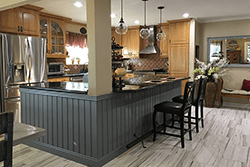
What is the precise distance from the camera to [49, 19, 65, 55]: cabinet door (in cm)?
572

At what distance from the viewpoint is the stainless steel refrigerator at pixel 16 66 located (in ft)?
13.3

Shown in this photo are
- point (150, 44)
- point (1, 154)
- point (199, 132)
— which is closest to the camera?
point (1, 154)

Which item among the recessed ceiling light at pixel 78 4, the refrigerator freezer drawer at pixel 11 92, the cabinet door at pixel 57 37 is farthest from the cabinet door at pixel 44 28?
the refrigerator freezer drawer at pixel 11 92

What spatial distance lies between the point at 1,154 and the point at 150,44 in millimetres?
6885

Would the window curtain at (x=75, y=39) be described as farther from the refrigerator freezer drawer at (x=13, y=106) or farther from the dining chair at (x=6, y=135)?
the dining chair at (x=6, y=135)

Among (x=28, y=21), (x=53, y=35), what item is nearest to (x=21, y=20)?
(x=28, y=21)

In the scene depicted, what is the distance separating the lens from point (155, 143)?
11.3 ft

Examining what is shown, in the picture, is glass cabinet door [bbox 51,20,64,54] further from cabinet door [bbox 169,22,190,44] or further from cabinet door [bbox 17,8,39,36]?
cabinet door [bbox 169,22,190,44]

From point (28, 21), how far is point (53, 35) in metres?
0.92

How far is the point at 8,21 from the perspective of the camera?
4.50m

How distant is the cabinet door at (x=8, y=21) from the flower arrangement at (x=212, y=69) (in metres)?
4.79

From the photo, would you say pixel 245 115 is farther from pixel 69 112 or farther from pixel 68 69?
pixel 68 69

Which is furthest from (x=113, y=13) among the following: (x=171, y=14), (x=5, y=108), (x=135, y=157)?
(x=135, y=157)

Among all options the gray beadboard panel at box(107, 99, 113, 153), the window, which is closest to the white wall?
the gray beadboard panel at box(107, 99, 113, 153)
